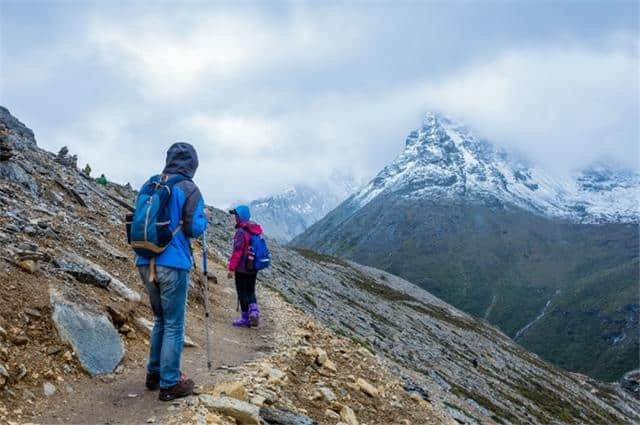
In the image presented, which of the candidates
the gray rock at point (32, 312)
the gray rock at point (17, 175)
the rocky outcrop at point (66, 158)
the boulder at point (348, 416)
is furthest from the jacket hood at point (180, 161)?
the rocky outcrop at point (66, 158)

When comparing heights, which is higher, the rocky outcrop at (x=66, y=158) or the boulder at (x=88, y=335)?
the rocky outcrop at (x=66, y=158)

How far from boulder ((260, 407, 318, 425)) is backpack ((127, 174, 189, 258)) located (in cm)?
319

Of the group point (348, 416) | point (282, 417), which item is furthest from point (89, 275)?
point (348, 416)

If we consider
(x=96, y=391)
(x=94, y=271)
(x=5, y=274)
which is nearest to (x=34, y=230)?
(x=94, y=271)

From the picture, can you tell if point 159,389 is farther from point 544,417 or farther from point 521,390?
point 521,390

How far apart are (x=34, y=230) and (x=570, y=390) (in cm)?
9359

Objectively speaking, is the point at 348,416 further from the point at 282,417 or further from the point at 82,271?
the point at 82,271

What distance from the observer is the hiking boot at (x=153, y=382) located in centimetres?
851

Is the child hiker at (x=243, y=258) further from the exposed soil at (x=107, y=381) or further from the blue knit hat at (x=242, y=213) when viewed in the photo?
the exposed soil at (x=107, y=381)

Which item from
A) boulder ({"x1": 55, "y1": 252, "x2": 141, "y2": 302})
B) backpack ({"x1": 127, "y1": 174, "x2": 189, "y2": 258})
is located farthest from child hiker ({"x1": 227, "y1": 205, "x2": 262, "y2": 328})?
backpack ({"x1": 127, "y1": 174, "x2": 189, "y2": 258})

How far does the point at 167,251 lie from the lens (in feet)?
26.8

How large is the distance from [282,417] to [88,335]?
397 centimetres

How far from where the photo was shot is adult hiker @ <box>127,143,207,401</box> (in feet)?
26.2

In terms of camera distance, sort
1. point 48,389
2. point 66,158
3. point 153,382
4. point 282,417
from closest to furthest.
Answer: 1. point 48,389
2. point 153,382
3. point 282,417
4. point 66,158
